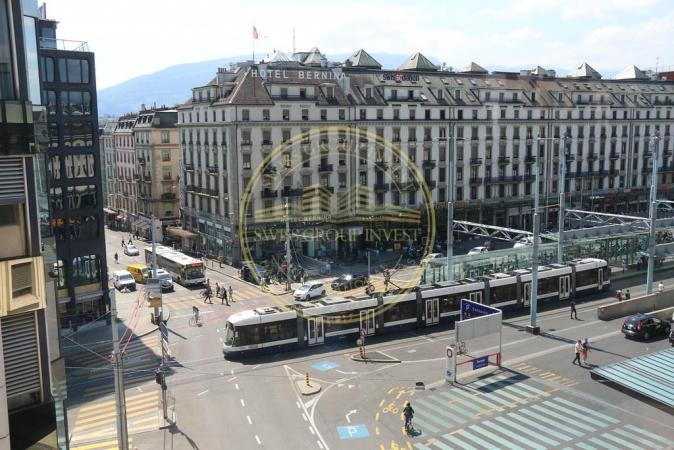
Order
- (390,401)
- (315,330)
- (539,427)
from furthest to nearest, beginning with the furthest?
1. (315,330)
2. (390,401)
3. (539,427)

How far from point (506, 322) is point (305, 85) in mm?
35143

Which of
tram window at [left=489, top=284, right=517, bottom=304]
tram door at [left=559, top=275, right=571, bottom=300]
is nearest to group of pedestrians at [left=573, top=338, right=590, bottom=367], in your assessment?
tram window at [left=489, top=284, right=517, bottom=304]

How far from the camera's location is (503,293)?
44938 millimetres

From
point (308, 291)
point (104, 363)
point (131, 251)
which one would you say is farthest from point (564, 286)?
point (131, 251)

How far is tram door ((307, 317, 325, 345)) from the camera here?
3769cm

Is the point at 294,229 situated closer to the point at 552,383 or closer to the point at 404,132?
the point at 404,132

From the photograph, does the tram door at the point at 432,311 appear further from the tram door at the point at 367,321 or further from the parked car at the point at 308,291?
the parked car at the point at 308,291

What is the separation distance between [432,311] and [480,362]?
27.9 feet

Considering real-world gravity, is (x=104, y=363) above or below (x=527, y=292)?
below

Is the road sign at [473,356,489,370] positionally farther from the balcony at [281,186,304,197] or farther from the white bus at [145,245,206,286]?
the balcony at [281,186,304,197]

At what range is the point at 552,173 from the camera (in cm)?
8594

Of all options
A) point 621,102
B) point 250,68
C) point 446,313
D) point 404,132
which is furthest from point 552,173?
point 446,313

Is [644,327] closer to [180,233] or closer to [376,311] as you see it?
[376,311]

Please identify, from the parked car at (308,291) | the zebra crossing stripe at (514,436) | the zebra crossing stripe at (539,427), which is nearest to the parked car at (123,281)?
the parked car at (308,291)
